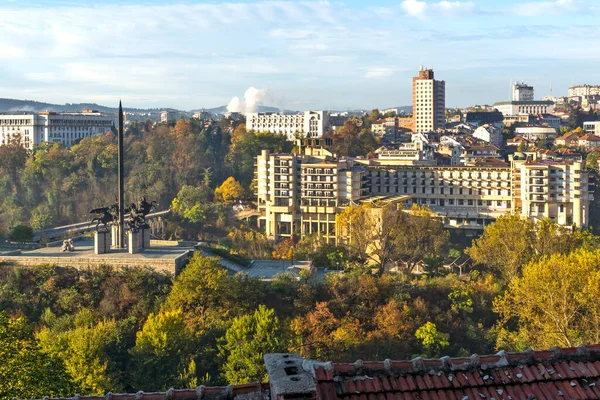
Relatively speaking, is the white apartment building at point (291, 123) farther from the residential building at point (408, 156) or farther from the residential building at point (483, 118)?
the residential building at point (408, 156)

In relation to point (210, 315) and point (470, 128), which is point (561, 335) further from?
point (470, 128)

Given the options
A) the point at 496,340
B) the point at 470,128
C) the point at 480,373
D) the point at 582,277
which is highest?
the point at 470,128

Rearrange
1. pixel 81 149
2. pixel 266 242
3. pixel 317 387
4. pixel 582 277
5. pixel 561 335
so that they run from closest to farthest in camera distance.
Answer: pixel 317 387
pixel 561 335
pixel 582 277
pixel 266 242
pixel 81 149

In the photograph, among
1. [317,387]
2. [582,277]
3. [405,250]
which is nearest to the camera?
[317,387]

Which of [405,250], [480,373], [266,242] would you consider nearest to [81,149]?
[266,242]

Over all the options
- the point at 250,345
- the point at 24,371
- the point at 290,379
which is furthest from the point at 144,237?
the point at 290,379

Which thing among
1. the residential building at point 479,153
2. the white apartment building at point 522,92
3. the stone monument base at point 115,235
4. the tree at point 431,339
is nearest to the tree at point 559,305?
the tree at point 431,339
